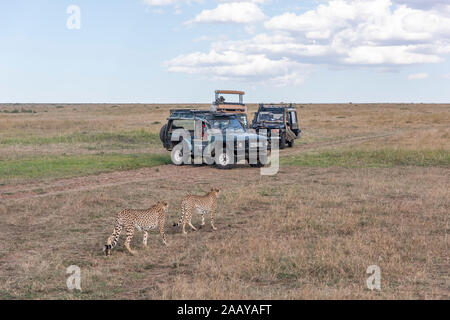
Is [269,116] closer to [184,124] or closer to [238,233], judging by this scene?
[184,124]

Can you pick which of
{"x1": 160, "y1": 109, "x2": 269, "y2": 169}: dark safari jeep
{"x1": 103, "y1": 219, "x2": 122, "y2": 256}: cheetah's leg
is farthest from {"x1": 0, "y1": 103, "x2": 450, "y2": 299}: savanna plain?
{"x1": 160, "y1": 109, "x2": 269, "y2": 169}: dark safari jeep

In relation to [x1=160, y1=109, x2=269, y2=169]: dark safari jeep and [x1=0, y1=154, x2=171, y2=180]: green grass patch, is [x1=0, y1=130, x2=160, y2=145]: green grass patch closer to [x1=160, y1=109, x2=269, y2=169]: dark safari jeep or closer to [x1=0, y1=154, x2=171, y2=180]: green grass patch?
[x1=0, y1=154, x2=171, y2=180]: green grass patch

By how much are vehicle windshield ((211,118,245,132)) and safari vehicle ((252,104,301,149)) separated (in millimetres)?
6614

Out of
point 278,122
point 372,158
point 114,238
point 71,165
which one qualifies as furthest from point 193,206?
point 278,122

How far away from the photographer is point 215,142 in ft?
61.4

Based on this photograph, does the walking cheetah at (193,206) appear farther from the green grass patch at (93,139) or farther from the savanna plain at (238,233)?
the green grass patch at (93,139)

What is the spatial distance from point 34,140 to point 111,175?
515 inches

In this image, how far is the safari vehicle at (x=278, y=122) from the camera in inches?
1042

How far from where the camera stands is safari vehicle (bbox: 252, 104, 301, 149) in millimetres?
26469

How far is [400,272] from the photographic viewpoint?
7121 mm

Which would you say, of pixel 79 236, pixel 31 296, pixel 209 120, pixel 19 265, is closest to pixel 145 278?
pixel 31 296

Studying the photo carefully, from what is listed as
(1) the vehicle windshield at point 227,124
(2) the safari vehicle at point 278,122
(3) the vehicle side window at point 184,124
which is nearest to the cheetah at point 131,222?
(1) the vehicle windshield at point 227,124

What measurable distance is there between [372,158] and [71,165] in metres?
11.7
